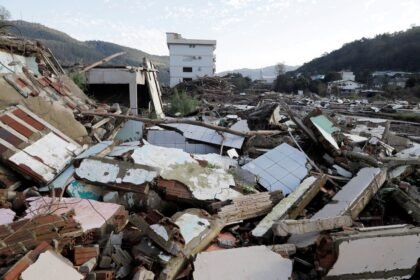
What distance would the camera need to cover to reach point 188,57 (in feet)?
171

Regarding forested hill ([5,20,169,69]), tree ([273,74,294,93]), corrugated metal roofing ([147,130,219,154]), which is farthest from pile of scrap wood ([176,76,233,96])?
tree ([273,74,294,93])

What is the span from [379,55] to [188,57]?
40.9 m

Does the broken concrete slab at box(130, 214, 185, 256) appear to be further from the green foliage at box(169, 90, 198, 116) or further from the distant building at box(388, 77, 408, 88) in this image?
the distant building at box(388, 77, 408, 88)

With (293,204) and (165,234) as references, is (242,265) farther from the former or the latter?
(293,204)

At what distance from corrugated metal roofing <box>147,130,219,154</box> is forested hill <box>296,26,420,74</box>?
62792 mm

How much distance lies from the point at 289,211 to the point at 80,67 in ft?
30.8

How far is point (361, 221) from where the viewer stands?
4.53 m

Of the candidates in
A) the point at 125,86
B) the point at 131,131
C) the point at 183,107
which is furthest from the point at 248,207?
the point at 125,86

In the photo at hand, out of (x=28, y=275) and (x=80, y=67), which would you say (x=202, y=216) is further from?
(x=80, y=67)

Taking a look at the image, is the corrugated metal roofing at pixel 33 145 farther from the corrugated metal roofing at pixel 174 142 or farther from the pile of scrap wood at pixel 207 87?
the pile of scrap wood at pixel 207 87

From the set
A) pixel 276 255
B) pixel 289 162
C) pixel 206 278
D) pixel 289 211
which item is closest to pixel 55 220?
pixel 206 278

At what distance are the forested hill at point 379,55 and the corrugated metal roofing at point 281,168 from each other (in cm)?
6264

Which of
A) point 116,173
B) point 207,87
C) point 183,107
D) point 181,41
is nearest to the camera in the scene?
point 116,173

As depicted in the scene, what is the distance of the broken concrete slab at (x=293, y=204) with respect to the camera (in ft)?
12.7
